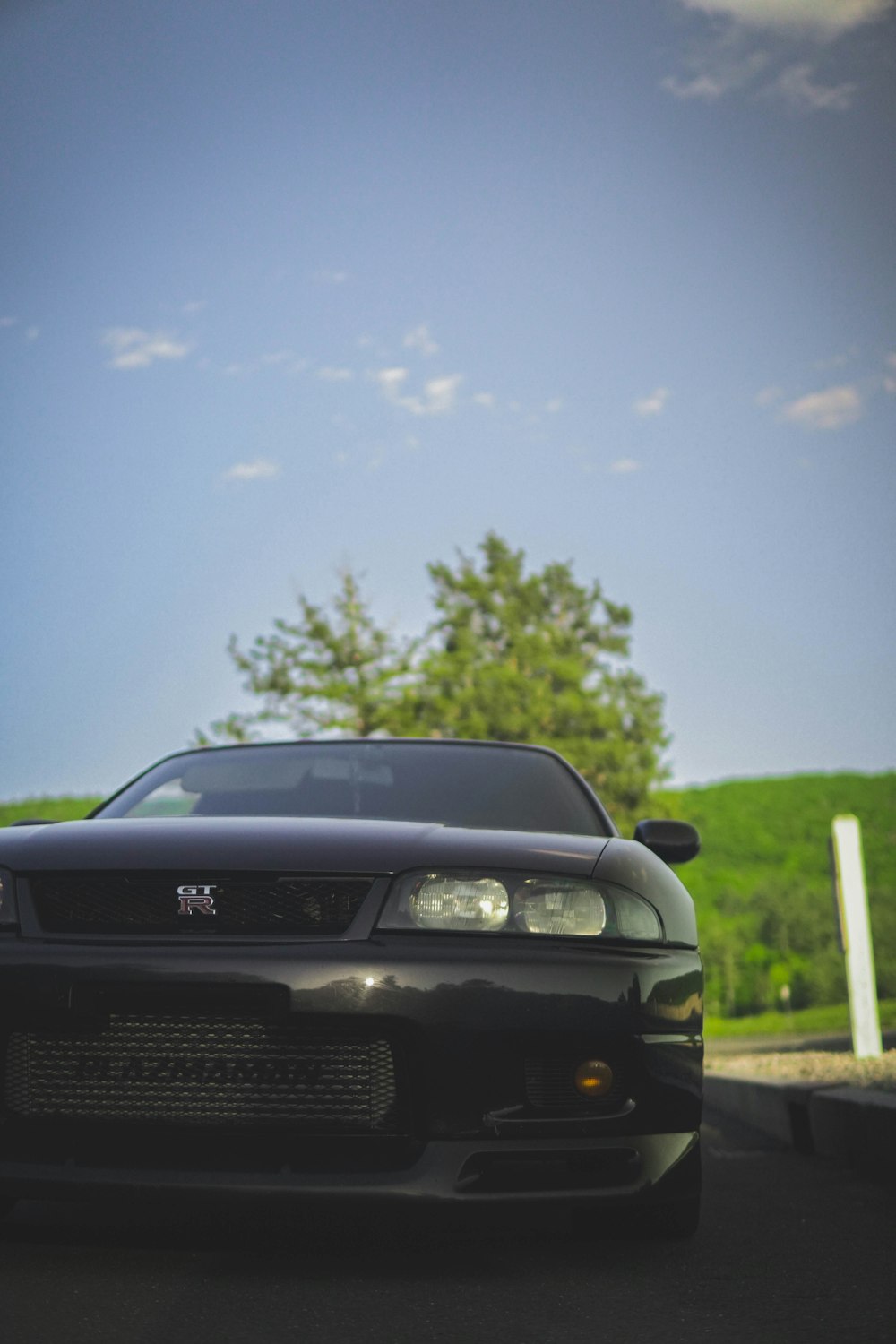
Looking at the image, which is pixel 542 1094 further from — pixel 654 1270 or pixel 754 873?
pixel 754 873

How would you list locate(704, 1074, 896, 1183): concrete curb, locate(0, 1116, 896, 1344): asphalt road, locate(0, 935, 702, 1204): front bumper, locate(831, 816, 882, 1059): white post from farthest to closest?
locate(831, 816, 882, 1059): white post < locate(704, 1074, 896, 1183): concrete curb < locate(0, 935, 702, 1204): front bumper < locate(0, 1116, 896, 1344): asphalt road

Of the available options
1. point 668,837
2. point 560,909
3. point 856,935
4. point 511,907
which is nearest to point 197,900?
point 511,907

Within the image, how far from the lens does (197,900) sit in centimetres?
284

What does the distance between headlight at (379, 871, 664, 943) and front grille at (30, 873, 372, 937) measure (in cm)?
10

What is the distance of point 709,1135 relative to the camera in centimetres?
693

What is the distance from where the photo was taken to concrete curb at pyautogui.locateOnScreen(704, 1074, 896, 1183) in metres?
4.87

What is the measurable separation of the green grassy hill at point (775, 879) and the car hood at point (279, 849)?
2075cm

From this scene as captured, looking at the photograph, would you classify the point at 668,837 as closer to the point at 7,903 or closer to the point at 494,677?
the point at 7,903

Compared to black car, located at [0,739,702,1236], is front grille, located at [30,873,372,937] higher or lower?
higher

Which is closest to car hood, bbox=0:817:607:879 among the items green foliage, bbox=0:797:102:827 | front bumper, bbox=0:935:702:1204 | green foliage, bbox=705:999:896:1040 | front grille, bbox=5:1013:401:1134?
front bumper, bbox=0:935:702:1204

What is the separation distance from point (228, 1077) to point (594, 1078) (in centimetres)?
71

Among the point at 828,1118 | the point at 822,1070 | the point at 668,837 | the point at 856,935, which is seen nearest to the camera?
the point at 668,837

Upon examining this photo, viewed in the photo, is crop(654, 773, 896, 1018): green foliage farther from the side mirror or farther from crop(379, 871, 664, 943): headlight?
crop(379, 871, 664, 943): headlight

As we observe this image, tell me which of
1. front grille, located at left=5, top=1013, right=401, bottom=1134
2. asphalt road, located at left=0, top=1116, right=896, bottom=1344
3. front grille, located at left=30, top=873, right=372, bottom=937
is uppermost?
front grille, located at left=30, top=873, right=372, bottom=937
